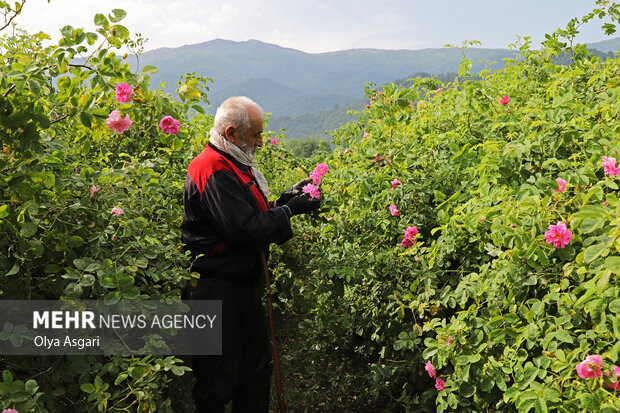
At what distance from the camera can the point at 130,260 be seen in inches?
70.8

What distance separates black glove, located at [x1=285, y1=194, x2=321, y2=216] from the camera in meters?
2.63

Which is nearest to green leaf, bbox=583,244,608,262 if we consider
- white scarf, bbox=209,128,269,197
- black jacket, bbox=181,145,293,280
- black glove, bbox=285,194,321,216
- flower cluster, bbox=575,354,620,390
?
flower cluster, bbox=575,354,620,390

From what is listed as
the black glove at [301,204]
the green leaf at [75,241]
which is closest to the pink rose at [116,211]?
the green leaf at [75,241]

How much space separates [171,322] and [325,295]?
118cm

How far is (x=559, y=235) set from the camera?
161 centimetres

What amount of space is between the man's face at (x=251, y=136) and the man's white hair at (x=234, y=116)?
2 centimetres

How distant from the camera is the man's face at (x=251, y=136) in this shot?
2484mm

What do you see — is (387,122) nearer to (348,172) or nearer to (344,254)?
(348,172)

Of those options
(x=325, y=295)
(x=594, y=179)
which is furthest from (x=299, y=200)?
(x=594, y=179)

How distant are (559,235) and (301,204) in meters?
1.39

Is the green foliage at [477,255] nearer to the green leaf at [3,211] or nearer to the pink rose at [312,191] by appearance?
the pink rose at [312,191]

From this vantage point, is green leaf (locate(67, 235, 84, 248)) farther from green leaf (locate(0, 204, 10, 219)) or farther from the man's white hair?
the man's white hair

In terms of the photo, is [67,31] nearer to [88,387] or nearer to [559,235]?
[88,387]

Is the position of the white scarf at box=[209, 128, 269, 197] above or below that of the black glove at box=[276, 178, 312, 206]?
above
